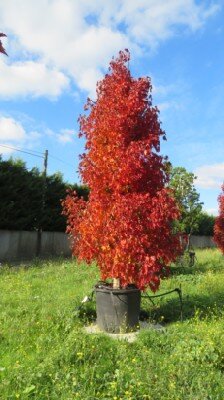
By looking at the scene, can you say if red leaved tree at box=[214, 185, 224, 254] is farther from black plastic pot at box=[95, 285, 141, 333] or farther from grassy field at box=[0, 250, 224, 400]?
black plastic pot at box=[95, 285, 141, 333]

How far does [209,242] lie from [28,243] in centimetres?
2658

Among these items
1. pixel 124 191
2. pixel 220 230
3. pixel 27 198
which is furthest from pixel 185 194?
pixel 124 191

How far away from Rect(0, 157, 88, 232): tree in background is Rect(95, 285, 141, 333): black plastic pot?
14358 millimetres

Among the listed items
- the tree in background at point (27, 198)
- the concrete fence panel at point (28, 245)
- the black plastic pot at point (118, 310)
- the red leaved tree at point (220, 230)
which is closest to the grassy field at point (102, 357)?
the black plastic pot at point (118, 310)

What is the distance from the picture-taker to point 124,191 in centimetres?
863

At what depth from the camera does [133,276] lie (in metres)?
8.20

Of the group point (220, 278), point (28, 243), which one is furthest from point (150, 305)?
point (28, 243)

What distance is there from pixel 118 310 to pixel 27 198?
53.8ft

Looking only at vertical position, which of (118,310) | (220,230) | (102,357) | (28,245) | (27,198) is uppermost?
(27,198)

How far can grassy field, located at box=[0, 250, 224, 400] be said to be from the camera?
196 inches

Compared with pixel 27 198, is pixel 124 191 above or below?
below

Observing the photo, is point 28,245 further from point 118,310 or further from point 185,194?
point 118,310

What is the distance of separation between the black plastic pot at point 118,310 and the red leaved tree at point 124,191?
264 mm

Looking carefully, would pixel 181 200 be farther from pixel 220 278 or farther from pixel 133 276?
pixel 133 276
